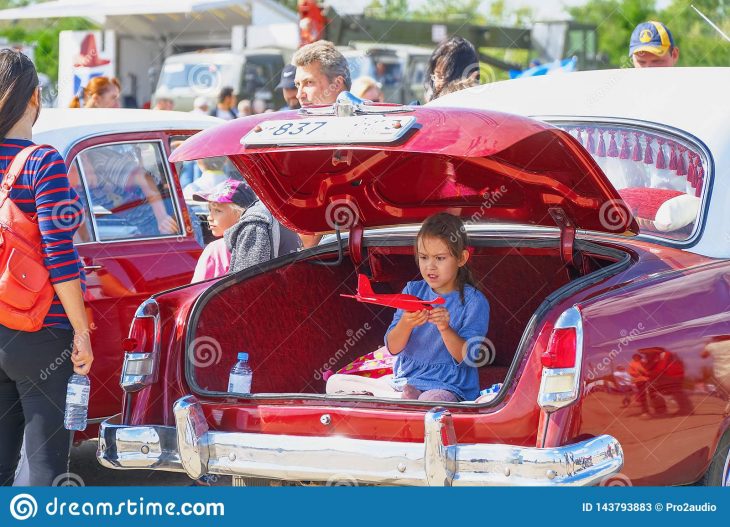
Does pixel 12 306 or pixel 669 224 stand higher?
pixel 669 224

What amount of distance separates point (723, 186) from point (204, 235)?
11.8 feet

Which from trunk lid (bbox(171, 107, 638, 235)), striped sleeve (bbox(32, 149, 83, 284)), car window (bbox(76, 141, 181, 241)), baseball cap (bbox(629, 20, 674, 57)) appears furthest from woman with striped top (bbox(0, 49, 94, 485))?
baseball cap (bbox(629, 20, 674, 57))

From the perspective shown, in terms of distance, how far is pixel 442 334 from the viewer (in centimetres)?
450

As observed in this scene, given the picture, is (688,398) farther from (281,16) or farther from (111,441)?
(281,16)

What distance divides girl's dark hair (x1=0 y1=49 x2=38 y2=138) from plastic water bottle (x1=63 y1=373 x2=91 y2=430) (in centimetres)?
92

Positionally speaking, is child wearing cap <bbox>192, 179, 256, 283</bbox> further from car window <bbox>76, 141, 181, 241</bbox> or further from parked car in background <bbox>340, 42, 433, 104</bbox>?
parked car in background <bbox>340, 42, 433, 104</bbox>

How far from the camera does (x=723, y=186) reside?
15.2ft

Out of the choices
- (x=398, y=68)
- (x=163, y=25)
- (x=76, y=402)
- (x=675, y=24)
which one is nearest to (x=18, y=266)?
(x=76, y=402)

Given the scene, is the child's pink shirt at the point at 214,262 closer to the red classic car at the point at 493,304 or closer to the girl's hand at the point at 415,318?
the red classic car at the point at 493,304

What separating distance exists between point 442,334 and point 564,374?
815 millimetres

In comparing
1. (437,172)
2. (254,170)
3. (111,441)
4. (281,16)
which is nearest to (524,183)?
(437,172)

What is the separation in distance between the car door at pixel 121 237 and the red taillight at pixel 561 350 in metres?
2.69

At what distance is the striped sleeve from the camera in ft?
13.4

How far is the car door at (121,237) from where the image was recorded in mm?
5785
